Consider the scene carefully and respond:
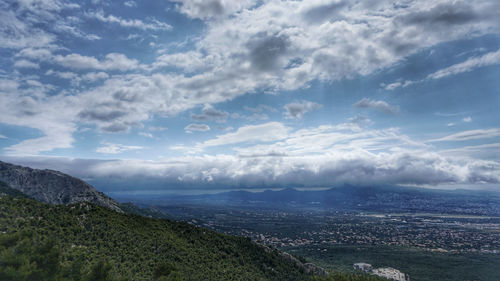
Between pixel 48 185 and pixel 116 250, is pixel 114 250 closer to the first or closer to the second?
pixel 116 250

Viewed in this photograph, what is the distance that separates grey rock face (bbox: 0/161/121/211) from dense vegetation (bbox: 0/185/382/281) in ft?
305

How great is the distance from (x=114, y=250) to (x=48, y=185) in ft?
483

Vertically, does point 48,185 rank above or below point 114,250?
above

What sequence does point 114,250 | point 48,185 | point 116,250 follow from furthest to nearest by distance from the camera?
1. point 48,185
2. point 116,250
3. point 114,250

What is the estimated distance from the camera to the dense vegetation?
2405 centimetres

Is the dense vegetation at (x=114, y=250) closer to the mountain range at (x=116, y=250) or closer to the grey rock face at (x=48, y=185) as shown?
the mountain range at (x=116, y=250)

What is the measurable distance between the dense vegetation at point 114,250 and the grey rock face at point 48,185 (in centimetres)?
9295

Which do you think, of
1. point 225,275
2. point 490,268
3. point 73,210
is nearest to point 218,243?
point 225,275

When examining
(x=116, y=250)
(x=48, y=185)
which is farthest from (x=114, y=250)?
(x=48, y=185)

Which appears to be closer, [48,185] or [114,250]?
[114,250]

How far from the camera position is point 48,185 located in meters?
151

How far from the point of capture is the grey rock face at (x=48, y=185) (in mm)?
139750

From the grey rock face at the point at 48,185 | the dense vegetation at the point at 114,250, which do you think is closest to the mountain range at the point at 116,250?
the dense vegetation at the point at 114,250

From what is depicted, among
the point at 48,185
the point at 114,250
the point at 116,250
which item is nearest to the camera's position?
the point at 114,250
